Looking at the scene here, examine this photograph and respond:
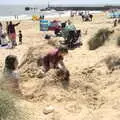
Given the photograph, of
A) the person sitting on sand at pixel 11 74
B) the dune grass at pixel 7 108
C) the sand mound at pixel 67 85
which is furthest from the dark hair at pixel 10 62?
the dune grass at pixel 7 108

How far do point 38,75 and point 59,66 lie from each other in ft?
2.60

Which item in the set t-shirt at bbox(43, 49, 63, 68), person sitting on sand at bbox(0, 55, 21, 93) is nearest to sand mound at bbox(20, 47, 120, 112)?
t-shirt at bbox(43, 49, 63, 68)

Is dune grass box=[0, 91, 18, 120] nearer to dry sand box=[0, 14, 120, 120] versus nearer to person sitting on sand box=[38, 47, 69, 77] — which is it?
dry sand box=[0, 14, 120, 120]

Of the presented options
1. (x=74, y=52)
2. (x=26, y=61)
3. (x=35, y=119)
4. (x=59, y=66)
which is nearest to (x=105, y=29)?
(x=74, y=52)

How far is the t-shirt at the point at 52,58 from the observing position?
769 cm

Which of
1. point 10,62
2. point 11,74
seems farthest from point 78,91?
point 10,62

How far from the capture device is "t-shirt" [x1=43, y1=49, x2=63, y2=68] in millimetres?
7691

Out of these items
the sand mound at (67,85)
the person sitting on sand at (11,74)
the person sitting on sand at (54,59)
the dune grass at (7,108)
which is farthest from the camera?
the person sitting on sand at (54,59)

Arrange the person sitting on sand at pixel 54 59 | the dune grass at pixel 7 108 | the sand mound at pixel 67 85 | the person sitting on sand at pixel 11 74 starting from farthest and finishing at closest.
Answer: the person sitting on sand at pixel 54 59 < the sand mound at pixel 67 85 < the person sitting on sand at pixel 11 74 < the dune grass at pixel 7 108

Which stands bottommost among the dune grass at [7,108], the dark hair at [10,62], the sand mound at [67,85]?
the sand mound at [67,85]

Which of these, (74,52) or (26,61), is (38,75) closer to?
(26,61)

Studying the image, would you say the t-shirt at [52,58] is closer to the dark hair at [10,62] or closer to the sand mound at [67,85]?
the sand mound at [67,85]

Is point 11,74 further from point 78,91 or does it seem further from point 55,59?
point 78,91

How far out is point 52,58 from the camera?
7.74 meters
